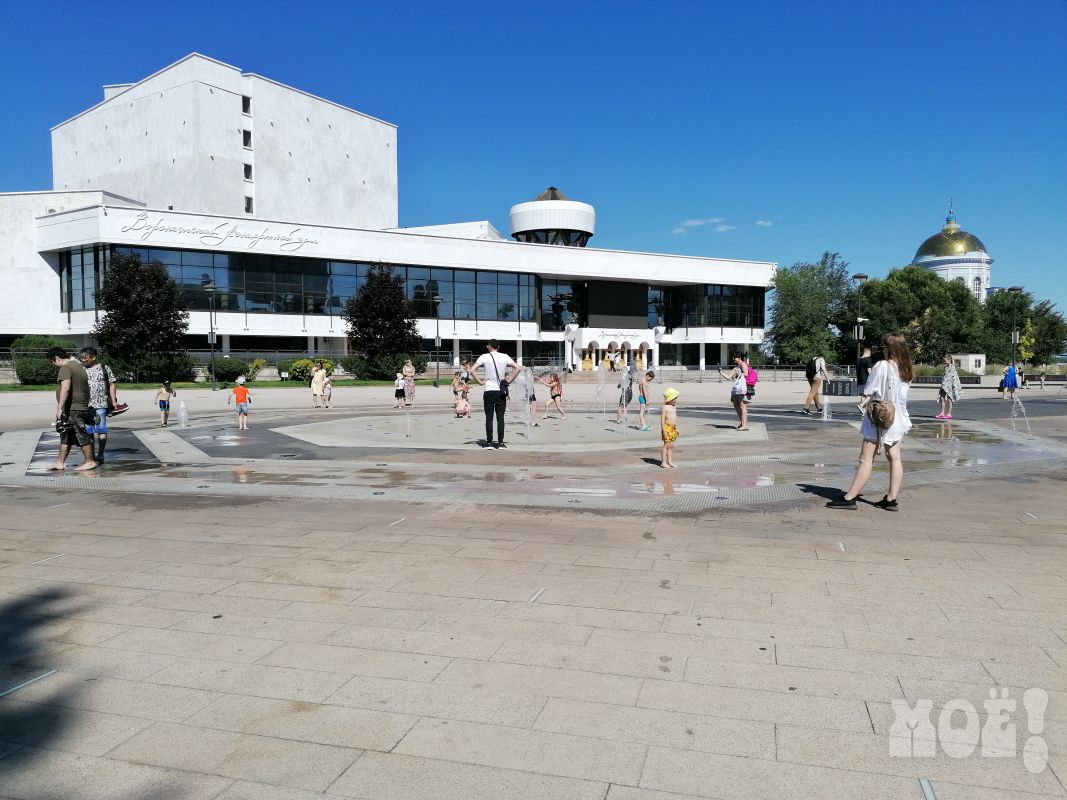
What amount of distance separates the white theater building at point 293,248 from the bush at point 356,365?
8138 mm

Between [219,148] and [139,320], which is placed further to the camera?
[219,148]

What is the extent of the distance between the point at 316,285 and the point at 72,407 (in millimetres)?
48283

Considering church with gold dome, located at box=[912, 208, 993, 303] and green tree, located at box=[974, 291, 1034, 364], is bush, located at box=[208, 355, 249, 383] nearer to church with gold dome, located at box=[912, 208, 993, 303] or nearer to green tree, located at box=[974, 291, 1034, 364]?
green tree, located at box=[974, 291, 1034, 364]

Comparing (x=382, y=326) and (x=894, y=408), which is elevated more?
(x=382, y=326)

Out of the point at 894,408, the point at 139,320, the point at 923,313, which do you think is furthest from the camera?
the point at 923,313

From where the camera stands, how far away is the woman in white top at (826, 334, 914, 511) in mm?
7664

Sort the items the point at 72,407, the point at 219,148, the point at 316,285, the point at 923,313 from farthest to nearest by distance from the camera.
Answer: the point at 923,313, the point at 219,148, the point at 316,285, the point at 72,407

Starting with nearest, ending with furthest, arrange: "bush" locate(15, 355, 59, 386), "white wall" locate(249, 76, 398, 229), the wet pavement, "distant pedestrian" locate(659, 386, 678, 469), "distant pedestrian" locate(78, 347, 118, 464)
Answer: the wet pavement → "distant pedestrian" locate(659, 386, 678, 469) → "distant pedestrian" locate(78, 347, 118, 464) → "bush" locate(15, 355, 59, 386) → "white wall" locate(249, 76, 398, 229)

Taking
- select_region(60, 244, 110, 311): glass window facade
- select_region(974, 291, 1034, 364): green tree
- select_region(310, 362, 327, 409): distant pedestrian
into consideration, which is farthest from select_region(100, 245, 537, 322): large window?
select_region(974, 291, 1034, 364): green tree

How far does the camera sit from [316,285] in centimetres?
5709

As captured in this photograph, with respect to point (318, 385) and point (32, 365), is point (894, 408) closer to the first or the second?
point (318, 385)

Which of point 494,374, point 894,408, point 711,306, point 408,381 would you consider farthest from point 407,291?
point 894,408

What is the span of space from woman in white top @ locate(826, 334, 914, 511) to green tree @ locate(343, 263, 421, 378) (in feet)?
132

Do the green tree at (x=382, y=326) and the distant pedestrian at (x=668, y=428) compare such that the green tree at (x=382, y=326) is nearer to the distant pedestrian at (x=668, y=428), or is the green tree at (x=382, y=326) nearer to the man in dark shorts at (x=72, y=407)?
the man in dark shorts at (x=72, y=407)
